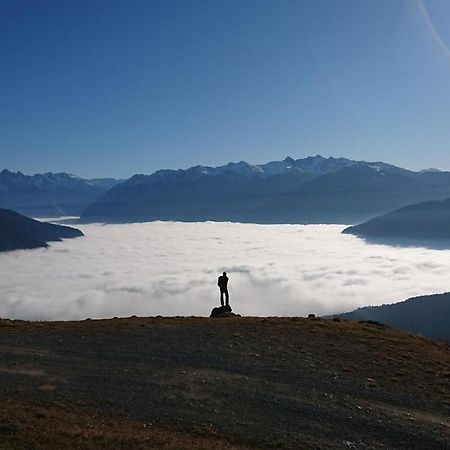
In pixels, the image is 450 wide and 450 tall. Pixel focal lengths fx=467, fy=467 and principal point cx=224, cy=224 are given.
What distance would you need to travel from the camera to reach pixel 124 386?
17.4 meters

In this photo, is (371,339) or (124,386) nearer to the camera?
(124,386)

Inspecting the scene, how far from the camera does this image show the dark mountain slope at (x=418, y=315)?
140575 millimetres

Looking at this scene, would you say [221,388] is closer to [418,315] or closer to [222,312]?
[222,312]

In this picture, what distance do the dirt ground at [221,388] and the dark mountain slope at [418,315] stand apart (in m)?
122

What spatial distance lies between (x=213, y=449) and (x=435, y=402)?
9.20 metres

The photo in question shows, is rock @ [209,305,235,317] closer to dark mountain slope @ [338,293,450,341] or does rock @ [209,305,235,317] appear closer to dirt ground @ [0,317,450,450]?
dirt ground @ [0,317,450,450]

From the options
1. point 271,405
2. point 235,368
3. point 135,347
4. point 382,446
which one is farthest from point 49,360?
point 382,446

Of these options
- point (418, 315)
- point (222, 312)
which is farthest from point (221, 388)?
point (418, 315)

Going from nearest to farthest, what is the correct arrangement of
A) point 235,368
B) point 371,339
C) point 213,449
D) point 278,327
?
point 213,449
point 235,368
point 371,339
point 278,327

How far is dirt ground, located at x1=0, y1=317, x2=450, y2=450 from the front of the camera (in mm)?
14078

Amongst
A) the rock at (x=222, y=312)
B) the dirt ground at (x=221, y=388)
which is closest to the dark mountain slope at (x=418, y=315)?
the rock at (x=222, y=312)

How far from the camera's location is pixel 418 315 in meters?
154

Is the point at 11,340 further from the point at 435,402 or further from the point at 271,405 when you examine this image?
the point at 435,402

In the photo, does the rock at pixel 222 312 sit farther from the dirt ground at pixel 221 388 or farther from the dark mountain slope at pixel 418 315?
the dark mountain slope at pixel 418 315
